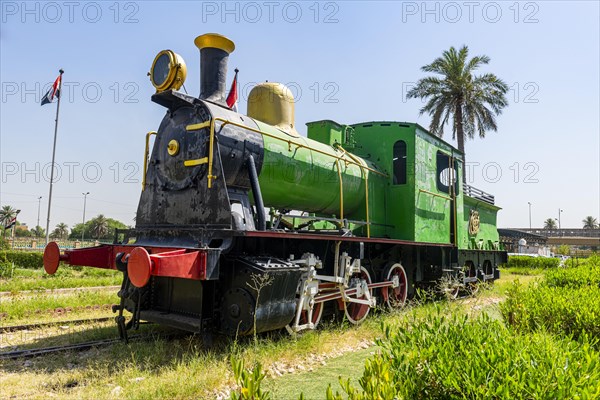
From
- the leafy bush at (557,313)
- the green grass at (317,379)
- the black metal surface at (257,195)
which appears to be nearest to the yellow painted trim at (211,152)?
the black metal surface at (257,195)

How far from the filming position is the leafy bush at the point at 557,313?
453 centimetres

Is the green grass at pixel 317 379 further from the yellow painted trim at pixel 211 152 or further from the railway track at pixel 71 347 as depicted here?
the yellow painted trim at pixel 211 152

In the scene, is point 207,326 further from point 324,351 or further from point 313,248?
point 313,248

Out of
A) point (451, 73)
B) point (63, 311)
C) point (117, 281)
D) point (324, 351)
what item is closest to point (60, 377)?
point (324, 351)

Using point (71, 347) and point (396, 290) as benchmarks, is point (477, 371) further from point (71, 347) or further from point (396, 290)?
point (396, 290)

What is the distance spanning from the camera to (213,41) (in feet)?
21.3

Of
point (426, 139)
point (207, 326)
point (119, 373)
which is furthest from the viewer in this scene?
point (426, 139)

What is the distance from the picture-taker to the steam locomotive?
17.6 feet

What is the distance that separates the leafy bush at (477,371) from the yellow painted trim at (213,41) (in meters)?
4.99

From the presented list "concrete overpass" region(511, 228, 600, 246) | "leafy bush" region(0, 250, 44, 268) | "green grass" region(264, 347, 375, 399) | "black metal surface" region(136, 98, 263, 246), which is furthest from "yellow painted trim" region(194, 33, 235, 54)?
"concrete overpass" region(511, 228, 600, 246)

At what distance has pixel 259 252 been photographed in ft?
19.6

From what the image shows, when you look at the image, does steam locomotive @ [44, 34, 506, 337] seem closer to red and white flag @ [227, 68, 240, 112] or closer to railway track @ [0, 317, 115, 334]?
red and white flag @ [227, 68, 240, 112]

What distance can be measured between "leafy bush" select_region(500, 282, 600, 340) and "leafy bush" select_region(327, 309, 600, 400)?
1470mm

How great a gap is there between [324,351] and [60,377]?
3.12m
